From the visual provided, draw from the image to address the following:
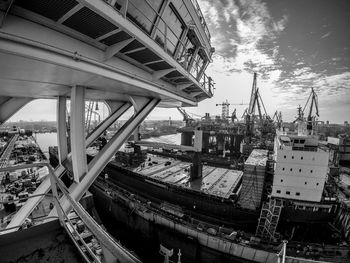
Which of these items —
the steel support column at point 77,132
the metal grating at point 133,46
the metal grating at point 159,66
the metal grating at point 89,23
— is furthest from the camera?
the metal grating at point 159,66

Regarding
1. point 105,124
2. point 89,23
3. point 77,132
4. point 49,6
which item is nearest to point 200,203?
point 105,124

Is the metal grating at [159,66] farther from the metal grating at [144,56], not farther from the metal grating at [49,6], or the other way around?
the metal grating at [49,6]

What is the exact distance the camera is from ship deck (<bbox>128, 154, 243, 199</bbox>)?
21678mm

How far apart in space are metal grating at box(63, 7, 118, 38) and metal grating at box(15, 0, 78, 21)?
17 centimetres

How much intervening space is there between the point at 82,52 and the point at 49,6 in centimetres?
99

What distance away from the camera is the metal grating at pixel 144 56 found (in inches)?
192

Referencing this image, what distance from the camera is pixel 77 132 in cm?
522

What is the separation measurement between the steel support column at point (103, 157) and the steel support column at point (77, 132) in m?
0.25

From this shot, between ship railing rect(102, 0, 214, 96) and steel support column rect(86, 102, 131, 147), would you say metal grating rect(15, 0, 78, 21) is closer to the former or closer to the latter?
ship railing rect(102, 0, 214, 96)

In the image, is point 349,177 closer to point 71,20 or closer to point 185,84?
point 185,84

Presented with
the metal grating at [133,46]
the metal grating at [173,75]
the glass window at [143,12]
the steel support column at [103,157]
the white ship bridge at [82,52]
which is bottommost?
the steel support column at [103,157]

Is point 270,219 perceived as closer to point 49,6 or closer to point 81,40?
point 81,40

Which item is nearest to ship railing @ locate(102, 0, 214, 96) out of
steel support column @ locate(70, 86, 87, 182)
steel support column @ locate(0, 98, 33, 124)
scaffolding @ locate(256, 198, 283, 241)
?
steel support column @ locate(70, 86, 87, 182)

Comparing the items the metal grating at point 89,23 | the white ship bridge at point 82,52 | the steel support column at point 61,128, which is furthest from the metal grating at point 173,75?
the steel support column at point 61,128
